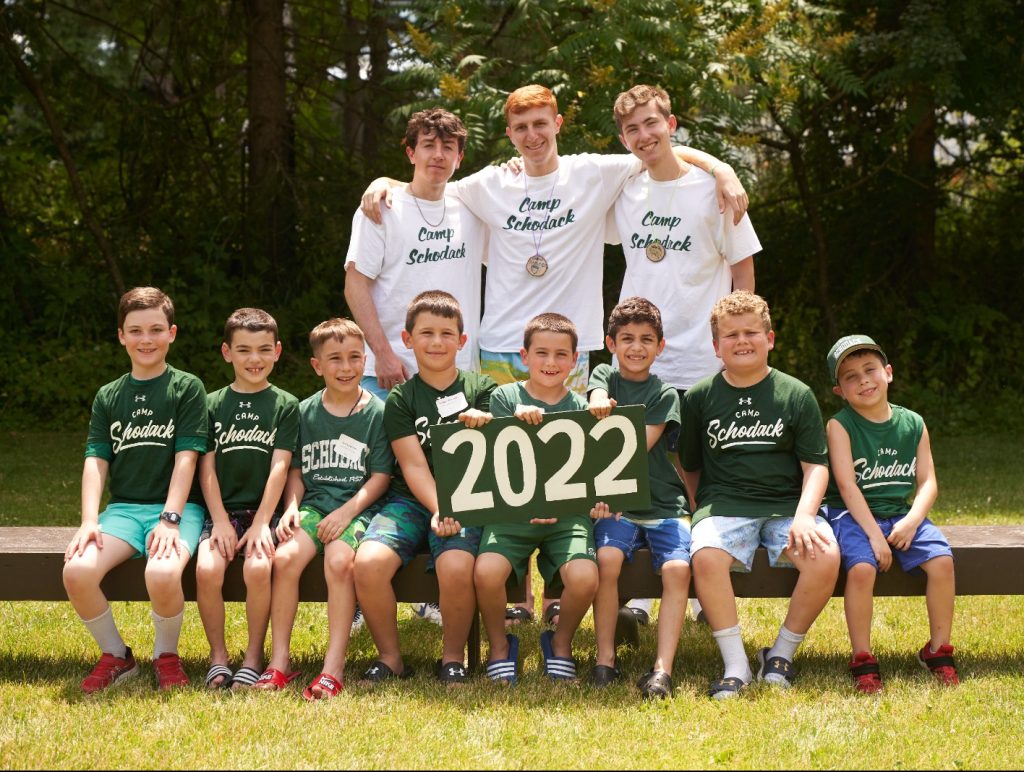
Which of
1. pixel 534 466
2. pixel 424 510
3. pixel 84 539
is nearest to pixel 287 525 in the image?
pixel 424 510

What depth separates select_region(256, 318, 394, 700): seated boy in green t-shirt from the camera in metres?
4.46

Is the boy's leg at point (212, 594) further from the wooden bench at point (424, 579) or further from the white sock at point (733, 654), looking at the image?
the white sock at point (733, 654)

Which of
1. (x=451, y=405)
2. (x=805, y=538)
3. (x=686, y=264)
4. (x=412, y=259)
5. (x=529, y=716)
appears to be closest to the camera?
(x=529, y=716)

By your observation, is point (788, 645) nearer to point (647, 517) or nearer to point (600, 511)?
point (647, 517)

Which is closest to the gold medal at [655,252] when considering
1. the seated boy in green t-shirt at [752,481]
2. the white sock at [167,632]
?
the seated boy in green t-shirt at [752,481]

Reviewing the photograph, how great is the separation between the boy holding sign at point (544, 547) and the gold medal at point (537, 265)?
1.83 ft

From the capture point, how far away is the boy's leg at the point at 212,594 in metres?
4.46

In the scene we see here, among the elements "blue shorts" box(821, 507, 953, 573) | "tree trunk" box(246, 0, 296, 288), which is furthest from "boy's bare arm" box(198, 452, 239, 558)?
"tree trunk" box(246, 0, 296, 288)

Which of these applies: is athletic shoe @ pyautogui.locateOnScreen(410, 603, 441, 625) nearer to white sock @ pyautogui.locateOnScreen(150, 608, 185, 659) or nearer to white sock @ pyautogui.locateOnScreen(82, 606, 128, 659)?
white sock @ pyautogui.locateOnScreen(150, 608, 185, 659)

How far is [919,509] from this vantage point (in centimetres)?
450

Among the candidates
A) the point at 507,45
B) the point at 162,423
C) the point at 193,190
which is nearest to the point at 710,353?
the point at 162,423

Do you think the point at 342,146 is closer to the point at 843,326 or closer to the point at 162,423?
the point at 843,326

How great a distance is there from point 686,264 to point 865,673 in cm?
192

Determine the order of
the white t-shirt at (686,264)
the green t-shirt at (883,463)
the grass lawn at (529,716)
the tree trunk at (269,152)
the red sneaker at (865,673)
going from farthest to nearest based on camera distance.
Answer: the tree trunk at (269,152) < the white t-shirt at (686,264) < the green t-shirt at (883,463) < the red sneaker at (865,673) < the grass lawn at (529,716)
